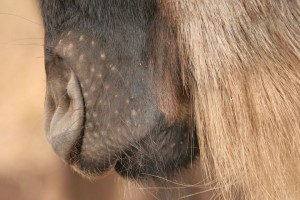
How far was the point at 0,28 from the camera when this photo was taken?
5.63 ft

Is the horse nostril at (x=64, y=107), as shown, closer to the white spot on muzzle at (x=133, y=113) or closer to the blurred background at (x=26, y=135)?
the white spot on muzzle at (x=133, y=113)

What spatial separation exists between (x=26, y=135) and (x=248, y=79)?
1104 millimetres

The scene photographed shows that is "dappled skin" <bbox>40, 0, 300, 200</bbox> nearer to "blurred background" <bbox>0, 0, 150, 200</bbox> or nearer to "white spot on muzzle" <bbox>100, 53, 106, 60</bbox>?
"white spot on muzzle" <bbox>100, 53, 106, 60</bbox>

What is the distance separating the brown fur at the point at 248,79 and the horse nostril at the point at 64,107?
15 centimetres

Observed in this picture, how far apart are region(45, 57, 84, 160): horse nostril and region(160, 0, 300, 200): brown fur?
15cm

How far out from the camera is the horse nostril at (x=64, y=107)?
31.9 inches

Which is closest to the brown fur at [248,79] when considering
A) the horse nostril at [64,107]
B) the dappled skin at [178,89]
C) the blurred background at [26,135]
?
the dappled skin at [178,89]

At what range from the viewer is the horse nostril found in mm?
810

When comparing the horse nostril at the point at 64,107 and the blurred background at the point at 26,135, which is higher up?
the horse nostril at the point at 64,107

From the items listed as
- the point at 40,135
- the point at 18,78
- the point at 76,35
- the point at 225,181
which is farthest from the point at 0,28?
the point at 225,181

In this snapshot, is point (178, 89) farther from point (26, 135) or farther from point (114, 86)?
point (26, 135)

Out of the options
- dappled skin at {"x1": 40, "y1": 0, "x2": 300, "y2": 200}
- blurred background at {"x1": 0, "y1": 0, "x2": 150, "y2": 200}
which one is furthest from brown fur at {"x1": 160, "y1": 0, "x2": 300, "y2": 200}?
blurred background at {"x1": 0, "y1": 0, "x2": 150, "y2": 200}

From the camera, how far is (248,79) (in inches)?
29.4

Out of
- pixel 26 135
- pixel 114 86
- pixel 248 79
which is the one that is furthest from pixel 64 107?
pixel 26 135
